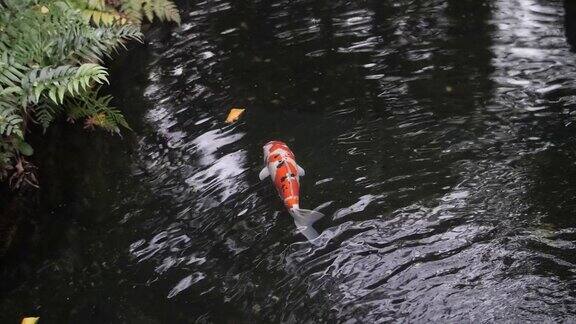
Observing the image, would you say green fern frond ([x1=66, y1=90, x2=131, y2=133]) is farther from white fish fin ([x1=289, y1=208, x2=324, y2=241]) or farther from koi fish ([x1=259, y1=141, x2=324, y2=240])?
white fish fin ([x1=289, y1=208, x2=324, y2=241])

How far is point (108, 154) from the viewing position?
534cm

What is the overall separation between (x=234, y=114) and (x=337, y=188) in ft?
5.52

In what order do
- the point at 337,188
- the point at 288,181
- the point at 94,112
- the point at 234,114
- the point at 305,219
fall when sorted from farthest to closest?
the point at 234,114 < the point at 94,112 < the point at 337,188 < the point at 288,181 < the point at 305,219

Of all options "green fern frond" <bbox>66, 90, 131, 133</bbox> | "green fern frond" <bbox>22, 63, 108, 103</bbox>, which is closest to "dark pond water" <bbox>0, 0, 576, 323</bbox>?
"green fern frond" <bbox>66, 90, 131, 133</bbox>

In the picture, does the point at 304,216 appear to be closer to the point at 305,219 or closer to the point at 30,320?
the point at 305,219

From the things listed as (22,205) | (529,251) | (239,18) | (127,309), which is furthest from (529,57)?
(22,205)

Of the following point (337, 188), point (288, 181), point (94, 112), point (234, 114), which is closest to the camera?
point (288, 181)

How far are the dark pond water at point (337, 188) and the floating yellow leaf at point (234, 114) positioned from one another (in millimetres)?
87

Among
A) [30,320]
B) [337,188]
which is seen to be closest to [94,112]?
[30,320]

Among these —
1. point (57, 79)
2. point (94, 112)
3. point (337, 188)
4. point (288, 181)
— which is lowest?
point (337, 188)

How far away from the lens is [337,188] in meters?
4.36

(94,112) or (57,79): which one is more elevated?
(57,79)

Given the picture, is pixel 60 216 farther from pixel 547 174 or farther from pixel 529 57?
pixel 529 57

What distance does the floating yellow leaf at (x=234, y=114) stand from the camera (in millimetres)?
5535
